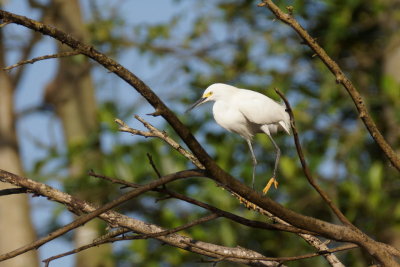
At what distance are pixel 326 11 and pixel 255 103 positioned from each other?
15.5 feet

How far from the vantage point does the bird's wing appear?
3146mm

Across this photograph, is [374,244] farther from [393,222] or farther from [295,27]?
[393,222]

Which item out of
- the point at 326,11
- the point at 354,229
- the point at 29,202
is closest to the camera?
the point at 354,229

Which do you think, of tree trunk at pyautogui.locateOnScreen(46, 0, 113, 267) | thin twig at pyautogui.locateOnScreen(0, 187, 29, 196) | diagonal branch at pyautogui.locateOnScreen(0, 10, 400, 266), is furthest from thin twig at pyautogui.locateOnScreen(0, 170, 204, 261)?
tree trunk at pyautogui.locateOnScreen(46, 0, 113, 267)

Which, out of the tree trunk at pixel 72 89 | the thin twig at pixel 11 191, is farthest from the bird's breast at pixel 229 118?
the tree trunk at pixel 72 89

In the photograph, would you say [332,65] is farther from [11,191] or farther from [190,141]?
[11,191]

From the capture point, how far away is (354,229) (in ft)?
6.45

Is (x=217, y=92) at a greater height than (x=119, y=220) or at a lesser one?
greater

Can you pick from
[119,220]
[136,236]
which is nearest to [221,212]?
[136,236]

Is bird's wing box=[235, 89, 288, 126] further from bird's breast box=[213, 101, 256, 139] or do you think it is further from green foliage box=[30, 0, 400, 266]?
green foliage box=[30, 0, 400, 266]

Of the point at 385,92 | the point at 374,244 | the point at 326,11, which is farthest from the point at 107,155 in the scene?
the point at 374,244

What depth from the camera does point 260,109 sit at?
314 cm

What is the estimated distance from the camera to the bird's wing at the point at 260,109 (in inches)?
124

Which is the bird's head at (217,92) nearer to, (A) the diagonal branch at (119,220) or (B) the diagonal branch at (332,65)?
(A) the diagonal branch at (119,220)
